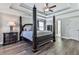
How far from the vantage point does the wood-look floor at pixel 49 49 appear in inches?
70.5

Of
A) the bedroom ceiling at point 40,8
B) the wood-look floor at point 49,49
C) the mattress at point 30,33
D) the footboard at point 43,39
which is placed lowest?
the wood-look floor at point 49,49

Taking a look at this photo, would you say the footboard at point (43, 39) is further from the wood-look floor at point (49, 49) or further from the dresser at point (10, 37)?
the dresser at point (10, 37)

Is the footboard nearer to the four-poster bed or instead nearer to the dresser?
the four-poster bed

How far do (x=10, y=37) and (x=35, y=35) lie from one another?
60 cm

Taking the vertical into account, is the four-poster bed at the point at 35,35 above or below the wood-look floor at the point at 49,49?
above

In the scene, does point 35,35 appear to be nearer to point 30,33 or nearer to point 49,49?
point 30,33

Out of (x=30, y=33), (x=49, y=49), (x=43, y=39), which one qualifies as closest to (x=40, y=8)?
(x=30, y=33)

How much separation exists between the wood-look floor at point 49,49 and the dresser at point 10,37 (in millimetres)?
97

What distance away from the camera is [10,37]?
1880mm

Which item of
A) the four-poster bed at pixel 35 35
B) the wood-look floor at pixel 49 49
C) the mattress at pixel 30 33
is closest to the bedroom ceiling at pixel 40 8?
the four-poster bed at pixel 35 35

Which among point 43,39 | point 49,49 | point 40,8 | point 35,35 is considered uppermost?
point 40,8

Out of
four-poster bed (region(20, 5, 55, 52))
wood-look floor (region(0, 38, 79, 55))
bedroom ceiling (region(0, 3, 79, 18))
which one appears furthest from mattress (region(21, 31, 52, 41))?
bedroom ceiling (region(0, 3, 79, 18))

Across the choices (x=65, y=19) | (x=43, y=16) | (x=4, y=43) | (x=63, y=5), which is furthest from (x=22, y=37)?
(x=63, y=5)
